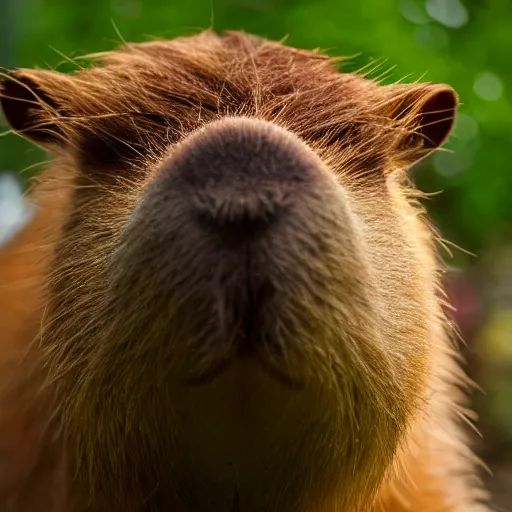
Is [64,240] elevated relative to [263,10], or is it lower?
lower

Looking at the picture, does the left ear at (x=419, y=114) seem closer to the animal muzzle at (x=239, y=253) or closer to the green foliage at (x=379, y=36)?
the animal muzzle at (x=239, y=253)

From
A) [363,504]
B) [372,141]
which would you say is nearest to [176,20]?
[372,141]

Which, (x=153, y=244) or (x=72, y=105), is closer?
(x=153, y=244)

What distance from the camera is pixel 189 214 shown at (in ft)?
5.03

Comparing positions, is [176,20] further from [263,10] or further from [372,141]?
[372,141]

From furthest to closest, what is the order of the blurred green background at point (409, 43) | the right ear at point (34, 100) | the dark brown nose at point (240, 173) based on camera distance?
the blurred green background at point (409, 43)
the right ear at point (34, 100)
the dark brown nose at point (240, 173)

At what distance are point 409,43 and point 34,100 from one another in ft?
9.94

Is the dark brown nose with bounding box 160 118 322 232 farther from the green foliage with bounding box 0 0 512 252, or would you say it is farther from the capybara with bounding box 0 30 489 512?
the green foliage with bounding box 0 0 512 252

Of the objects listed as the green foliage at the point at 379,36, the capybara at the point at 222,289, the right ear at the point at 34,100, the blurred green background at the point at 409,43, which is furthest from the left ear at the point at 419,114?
the green foliage at the point at 379,36

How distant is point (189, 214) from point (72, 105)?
27.6 inches

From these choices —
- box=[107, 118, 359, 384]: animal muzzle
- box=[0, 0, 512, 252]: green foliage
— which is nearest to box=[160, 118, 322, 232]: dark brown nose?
box=[107, 118, 359, 384]: animal muzzle

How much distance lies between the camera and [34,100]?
7.07ft

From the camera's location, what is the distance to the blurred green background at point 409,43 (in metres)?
4.60

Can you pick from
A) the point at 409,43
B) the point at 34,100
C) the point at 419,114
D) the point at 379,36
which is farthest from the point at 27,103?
the point at 409,43
